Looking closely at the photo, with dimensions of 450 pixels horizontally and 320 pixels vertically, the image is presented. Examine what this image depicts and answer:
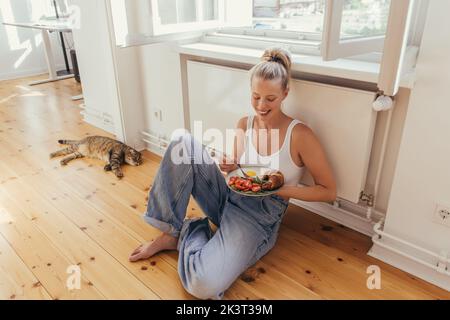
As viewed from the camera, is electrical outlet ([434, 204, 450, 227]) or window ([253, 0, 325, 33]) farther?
window ([253, 0, 325, 33])

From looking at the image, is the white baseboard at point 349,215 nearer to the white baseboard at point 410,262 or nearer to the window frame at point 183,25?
the white baseboard at point 410,262

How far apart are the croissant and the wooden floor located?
1.24ft

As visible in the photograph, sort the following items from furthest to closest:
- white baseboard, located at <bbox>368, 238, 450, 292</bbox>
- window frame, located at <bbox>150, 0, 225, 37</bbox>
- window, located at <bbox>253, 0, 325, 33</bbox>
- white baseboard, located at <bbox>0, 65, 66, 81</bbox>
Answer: white baseboard, located at <bbox>0, 65, 66, 81</bbox>, window frame, located at <bbox>150, 0, 225, 37</bbox>, window, located at <bbox>253, 0, 325, 33</bbox>, white baseboard, located at <bbox>368, 238, 450, 292</bbox>

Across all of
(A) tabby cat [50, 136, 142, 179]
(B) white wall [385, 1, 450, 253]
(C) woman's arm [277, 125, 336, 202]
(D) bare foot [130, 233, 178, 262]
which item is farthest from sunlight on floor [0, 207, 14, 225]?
(B) white wall [385, 1, 450, 253]

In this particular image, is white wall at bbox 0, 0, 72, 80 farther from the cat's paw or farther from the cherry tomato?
the cherry tomato

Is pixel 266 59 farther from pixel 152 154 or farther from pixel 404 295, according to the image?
pixel 152 154

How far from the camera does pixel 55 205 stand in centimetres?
198

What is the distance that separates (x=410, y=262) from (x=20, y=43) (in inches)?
207

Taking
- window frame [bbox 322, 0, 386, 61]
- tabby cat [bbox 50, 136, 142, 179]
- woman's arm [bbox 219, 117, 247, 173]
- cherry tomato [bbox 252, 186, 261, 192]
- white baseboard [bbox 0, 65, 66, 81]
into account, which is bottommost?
tabby cat [bbox 50, 136, 142, 179]

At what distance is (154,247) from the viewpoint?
156cm

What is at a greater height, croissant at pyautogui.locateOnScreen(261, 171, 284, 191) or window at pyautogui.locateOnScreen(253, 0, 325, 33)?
window at pyautogui.locateOnScreen(253, 0, 325, 33)

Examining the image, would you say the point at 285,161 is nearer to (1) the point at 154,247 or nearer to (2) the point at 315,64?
(2) the point at 315,64

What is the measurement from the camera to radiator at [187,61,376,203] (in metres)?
1.42

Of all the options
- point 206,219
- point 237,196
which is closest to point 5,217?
point 206,219
